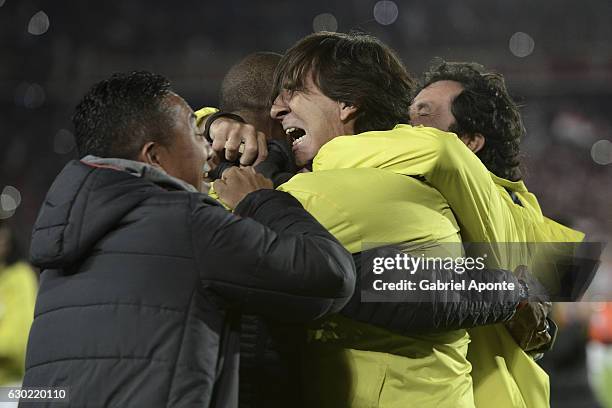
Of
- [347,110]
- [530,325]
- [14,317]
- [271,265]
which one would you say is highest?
[347,110]

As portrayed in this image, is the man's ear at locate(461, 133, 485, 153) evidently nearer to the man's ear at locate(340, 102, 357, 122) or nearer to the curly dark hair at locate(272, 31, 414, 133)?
the curly dark hair at locate(272, 31, 414, 133)

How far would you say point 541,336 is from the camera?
6.45 ft

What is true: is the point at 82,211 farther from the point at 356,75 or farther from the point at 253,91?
the point at 253,91

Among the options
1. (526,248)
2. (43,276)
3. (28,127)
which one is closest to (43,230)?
(43,276)

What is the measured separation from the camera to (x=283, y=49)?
11.0m

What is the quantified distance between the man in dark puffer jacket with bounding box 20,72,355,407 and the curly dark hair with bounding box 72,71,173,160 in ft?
0.21

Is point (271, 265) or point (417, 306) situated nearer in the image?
point (271, 265)

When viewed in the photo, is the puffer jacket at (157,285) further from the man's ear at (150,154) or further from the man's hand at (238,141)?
the man's hand at (238,141)

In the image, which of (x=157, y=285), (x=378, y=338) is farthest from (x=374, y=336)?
(x=157, y=285)

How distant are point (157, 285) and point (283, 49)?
987cm

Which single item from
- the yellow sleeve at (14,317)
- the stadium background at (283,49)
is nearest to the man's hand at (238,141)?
the yellow sleeve at (14,317)

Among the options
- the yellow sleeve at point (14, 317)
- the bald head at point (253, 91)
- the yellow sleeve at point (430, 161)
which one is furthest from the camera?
the yellow sleeve at point (14, 317)

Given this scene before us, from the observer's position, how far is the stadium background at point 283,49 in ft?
33.6

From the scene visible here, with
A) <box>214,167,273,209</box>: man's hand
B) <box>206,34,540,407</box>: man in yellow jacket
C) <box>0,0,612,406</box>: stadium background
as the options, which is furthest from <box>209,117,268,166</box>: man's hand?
<box>0,0,612,406</box>: stadium background
